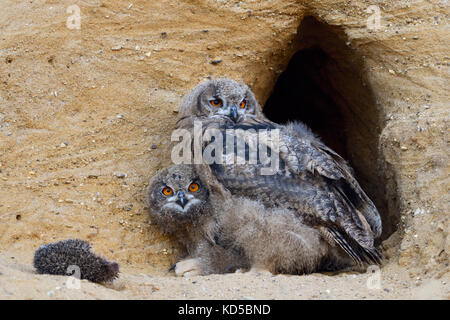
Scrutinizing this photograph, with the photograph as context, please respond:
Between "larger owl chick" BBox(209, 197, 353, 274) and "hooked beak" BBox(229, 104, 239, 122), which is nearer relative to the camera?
"larger owl chick" BBox(209, 197, 353, 274)

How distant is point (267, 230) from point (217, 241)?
0.48 m

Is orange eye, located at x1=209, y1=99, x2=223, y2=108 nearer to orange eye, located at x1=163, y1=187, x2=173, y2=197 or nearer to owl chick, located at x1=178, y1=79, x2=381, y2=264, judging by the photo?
owl chick, located at x1=178, y1=79, x2=381, y2=264

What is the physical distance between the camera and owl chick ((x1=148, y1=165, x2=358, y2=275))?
14.8 ft

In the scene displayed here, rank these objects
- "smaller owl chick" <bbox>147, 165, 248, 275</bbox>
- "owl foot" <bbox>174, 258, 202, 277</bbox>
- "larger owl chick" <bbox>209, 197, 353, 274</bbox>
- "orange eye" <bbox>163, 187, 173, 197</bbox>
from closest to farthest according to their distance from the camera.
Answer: "larger owl chick" <bbox>209, 197, 353, 274</bbox>, "owl foot" <bbox>174, 258, 202, 277</bbox>, "smaller owl chick" <bbox>147, 165, 248, 275</bbox>, "orange eye" <bbox>163, 187, 173, 197</bbox>

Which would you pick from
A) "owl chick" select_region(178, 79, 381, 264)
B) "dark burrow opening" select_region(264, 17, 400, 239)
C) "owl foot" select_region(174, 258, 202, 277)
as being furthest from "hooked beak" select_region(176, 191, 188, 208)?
"dark burrow opening" select_region(264, 17, 400, 239)

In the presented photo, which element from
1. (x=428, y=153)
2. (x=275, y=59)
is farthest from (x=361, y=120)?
(x=428, y=153)

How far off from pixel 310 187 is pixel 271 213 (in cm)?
41

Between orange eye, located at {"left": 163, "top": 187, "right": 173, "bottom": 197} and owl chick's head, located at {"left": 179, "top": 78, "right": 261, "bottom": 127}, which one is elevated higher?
owl chick's head, located at {"left": 179, "top": 78, "right": 261, "bottom": 127}

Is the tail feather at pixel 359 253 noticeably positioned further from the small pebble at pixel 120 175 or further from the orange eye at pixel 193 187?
the small pebble at pixel 120 175

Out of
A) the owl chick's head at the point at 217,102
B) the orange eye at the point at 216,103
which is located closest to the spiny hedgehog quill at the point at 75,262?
the owl chick's head at the point at 217,102

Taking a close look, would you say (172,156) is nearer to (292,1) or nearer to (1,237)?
(1,237)

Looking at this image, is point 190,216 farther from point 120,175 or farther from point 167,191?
point 120,175

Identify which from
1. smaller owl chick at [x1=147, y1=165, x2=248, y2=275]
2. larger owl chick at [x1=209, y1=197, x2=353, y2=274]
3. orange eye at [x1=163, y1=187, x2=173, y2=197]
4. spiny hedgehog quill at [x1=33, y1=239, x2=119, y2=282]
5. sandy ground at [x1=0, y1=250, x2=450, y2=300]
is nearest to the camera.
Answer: sandy ground at [x1=0, y1=250, x2=450, y2=300]

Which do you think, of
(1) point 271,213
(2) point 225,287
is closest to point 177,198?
(1) point 271,213
